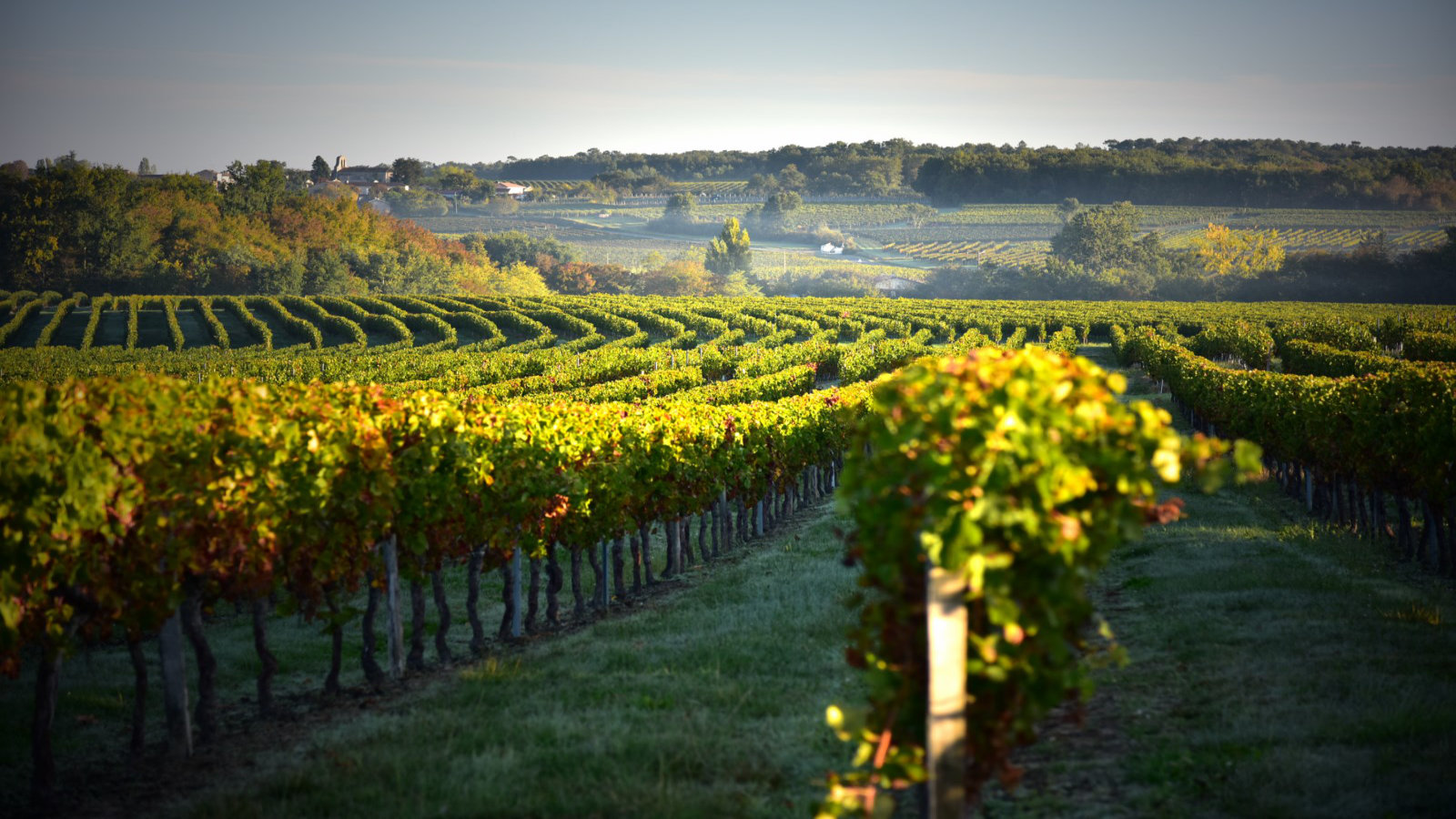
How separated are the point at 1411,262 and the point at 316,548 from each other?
124 metres

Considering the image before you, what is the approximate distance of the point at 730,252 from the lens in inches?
6718

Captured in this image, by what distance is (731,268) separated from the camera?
169m

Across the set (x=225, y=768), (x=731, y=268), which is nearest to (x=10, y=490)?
(x=225, y=768)

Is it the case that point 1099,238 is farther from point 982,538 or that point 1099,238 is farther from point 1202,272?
point 982,538

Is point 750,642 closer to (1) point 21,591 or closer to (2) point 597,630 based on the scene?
(2) point 597,630

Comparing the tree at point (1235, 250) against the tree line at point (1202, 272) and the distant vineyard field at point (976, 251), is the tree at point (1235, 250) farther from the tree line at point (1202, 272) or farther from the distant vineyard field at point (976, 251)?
the distant vineyard field at point (976, 251)

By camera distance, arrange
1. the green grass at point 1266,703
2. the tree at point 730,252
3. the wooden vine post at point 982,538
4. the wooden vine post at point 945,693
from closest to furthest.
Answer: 1. the wooden vine post at point 982,538
2. the wooden vine post at point 945,693
3. the green grass at point 1266,703
4. the tree at point 730,252

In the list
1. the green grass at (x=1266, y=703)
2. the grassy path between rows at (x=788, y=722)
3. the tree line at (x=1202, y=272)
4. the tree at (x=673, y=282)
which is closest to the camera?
the green grass at (x=1266, y=703)

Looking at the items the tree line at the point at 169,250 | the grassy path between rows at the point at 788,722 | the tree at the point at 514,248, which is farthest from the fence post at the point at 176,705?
the tree at the point at 514,248

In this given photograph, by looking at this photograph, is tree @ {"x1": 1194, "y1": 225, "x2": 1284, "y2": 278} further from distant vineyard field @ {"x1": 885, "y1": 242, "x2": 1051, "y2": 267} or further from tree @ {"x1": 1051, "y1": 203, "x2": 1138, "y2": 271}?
distant vineyard field @ {"x1": 885, "y1": 242, "x2": 1051, "y2": 267}

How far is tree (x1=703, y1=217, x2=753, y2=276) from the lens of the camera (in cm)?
16912

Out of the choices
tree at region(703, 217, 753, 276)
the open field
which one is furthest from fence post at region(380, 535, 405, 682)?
tree at region(703, 217, 753, 276)

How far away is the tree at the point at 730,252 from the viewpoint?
16912cm

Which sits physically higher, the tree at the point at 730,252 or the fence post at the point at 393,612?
the tree at the point at 730,252
